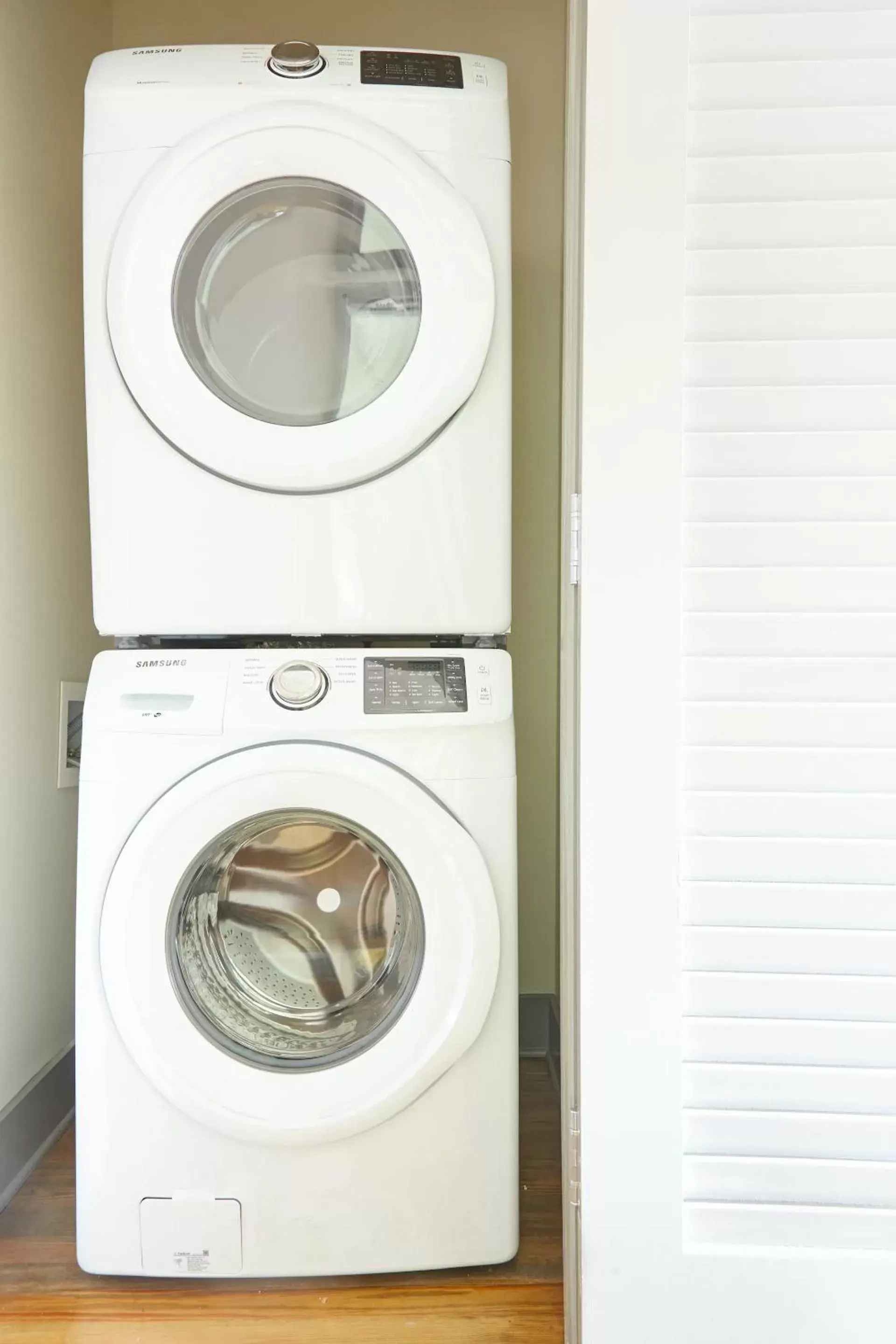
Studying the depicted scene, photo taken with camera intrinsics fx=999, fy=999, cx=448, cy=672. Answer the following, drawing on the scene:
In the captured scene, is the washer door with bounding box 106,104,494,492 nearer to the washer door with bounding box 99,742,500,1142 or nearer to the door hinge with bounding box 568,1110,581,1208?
the washer door with bounding box 99,742,500,1142

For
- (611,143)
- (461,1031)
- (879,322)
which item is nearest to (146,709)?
(461,1031)

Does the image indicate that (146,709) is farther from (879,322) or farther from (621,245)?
(879,322)

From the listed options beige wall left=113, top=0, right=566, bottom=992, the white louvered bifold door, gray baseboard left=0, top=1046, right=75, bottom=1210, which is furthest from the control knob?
gray baseboard left=0, top=1046, right=75, bottom=1210

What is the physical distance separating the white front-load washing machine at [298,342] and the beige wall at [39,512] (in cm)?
22

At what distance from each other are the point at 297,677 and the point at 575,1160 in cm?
65

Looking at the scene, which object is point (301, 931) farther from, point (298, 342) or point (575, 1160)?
point (298, 342)

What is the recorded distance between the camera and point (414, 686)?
1288mm

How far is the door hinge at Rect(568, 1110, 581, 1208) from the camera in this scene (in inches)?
42.2

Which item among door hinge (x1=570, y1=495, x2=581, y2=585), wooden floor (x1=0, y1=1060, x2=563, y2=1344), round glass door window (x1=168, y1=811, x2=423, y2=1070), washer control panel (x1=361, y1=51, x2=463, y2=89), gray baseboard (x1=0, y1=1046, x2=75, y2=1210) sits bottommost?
wooden floor (x1=0, y1=1060, x2=563, y2=1344)

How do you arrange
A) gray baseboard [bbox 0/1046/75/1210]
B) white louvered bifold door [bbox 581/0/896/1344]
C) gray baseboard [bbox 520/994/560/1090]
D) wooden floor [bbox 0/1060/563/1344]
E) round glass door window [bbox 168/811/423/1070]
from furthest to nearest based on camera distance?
1. gray baseboard [bbox 520/994/560/1090]
2. gray baseboard [bbox 0/1046/75/1210]
3. round glass door window [bbox 168/811/423/1070]
4. wooden floor [bbox 0/1060/563/1344]
5. white louvered bifold door [bbox 581/0/896/1344]

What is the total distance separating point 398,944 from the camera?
1.31 m

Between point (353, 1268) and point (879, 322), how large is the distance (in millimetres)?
1264

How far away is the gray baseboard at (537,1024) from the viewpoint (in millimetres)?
1883

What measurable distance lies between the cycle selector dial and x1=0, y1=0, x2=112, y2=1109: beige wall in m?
0.45
